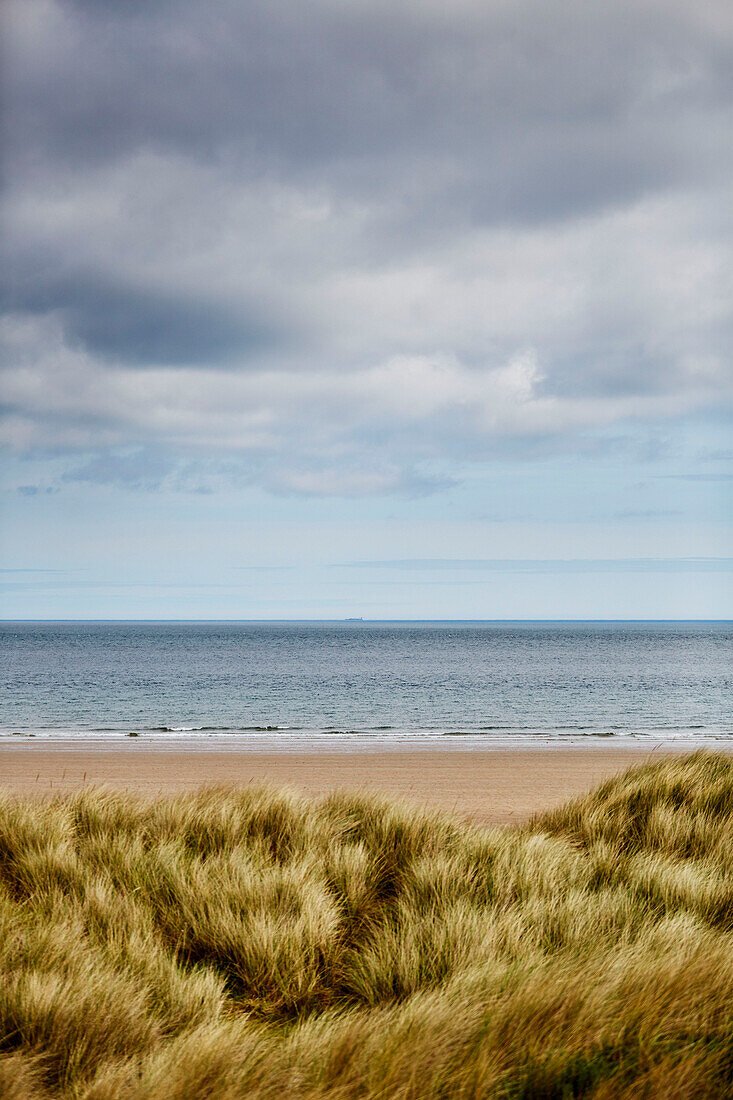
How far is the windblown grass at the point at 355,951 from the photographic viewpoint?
112 inches

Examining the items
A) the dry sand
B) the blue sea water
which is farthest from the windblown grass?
the blue sea water

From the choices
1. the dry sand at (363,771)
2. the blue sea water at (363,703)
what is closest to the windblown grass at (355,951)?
the dry sand at (363,771)

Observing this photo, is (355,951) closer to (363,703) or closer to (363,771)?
(363,771)

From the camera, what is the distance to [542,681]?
167 feet

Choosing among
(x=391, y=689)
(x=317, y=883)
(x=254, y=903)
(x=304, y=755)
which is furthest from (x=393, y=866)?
(x=391, y=689)

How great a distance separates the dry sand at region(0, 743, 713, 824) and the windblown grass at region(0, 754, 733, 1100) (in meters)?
3.97

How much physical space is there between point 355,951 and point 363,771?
10973 mm

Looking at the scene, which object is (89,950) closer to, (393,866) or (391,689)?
(393,866)

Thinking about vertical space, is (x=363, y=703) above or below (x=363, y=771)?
below

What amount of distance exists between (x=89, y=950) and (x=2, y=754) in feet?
49.1

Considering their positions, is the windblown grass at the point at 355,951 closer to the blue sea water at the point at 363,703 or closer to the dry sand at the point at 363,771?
the dry sand at the point at 363,771

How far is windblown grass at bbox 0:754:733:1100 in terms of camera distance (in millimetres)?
2848

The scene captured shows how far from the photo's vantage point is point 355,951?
4.44 meters

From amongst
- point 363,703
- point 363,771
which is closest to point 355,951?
point 363,771
